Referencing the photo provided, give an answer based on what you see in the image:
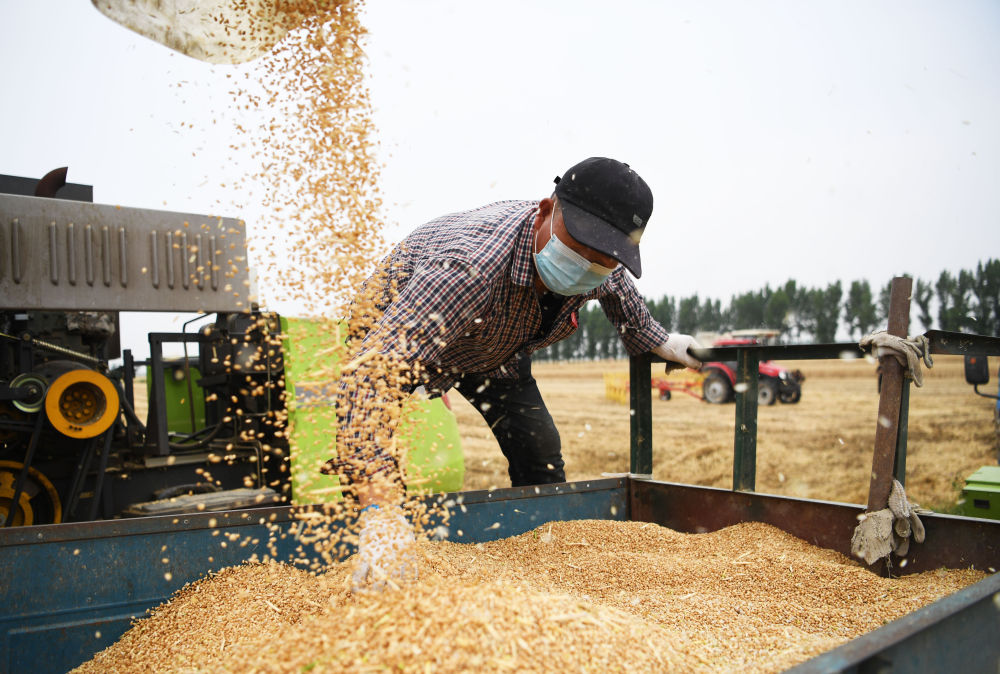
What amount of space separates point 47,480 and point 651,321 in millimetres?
2375

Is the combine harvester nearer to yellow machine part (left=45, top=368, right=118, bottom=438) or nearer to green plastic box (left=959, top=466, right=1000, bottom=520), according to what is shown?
yellow machine part (left=45, top=368, right=118, bottom=438)

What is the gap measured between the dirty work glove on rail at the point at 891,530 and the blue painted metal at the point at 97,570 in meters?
1.69

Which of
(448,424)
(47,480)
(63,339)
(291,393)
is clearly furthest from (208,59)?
(448,424)

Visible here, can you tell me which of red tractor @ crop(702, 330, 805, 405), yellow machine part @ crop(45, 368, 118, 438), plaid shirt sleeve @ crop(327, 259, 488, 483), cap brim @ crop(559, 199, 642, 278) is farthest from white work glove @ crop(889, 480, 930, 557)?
red tractor @ crop(702, 330, 805, 405)

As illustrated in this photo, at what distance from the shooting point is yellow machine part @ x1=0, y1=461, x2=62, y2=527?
2461mm

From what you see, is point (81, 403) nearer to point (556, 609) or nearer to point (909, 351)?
point (556, 609)

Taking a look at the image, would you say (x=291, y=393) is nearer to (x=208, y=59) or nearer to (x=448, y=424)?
(x=448, y=424)

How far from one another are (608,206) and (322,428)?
Answer: 1.58 meters

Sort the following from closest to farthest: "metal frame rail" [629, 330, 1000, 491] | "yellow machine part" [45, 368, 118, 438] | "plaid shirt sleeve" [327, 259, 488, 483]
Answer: "plaid shirt sleeve" [327, 259, 488, 483]
"metal frame rail" [629, 330, 1000, 491]
"yellow machine part" [45, 368, 118, 438]

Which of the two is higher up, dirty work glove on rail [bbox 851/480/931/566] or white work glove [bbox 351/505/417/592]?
white work glove [bbox 351/505/417/592]

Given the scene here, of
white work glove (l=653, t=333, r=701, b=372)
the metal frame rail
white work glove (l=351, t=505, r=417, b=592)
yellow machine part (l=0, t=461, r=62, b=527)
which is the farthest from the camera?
white work glove (l=653, t=333, r=701, b=372)

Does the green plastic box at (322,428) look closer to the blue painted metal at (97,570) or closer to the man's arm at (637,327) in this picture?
the blue painted metal at (97,570)

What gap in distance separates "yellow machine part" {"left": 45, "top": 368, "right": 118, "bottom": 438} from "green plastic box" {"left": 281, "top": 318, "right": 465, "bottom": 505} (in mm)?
626

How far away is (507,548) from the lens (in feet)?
7.47
